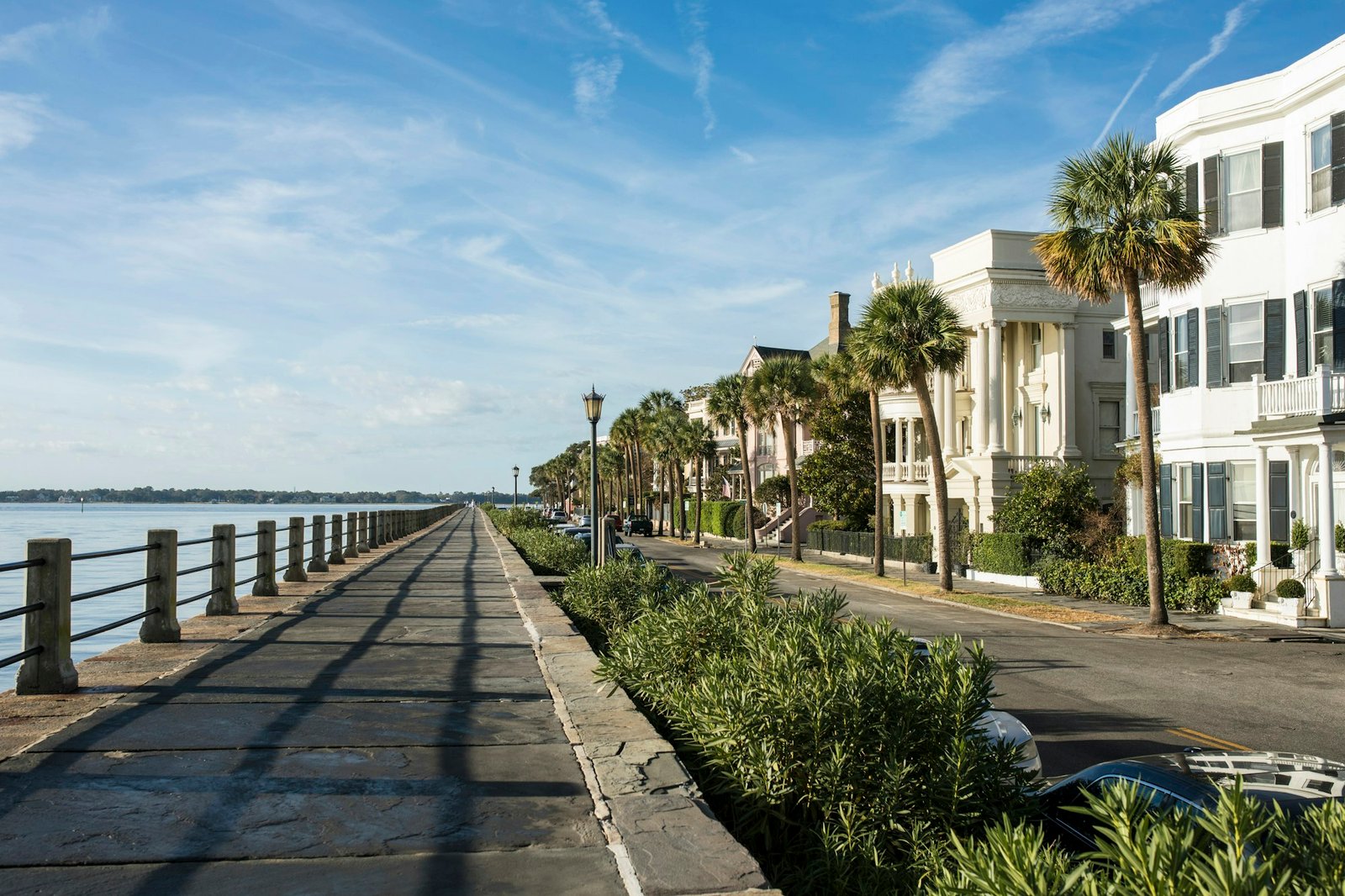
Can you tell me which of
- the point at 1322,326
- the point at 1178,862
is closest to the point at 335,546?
the point at 1322,326

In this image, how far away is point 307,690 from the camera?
9039 mm

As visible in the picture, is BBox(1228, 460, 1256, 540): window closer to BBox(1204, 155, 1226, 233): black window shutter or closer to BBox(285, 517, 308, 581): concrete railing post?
BBox(1204, 155, 1226, 233): black window shutter

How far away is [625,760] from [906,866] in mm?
1941

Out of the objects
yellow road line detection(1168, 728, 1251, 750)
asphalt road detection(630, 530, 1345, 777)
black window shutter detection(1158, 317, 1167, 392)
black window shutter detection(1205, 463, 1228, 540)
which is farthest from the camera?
black window shutter detection(1158, 317, 1167, 392)

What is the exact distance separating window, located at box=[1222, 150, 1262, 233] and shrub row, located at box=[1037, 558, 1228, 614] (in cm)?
896

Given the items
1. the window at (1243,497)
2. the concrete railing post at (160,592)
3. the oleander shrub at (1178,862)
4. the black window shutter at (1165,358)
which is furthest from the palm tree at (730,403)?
the oleander shrub at (1178,862)

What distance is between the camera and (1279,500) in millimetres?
25516

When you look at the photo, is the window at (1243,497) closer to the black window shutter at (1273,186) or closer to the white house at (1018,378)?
the black window shutter at (1273,186)

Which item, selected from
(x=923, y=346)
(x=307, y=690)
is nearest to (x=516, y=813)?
(x=307, y=690)

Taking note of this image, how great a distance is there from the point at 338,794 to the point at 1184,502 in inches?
1094

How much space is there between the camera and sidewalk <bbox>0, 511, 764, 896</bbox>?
15.4ft

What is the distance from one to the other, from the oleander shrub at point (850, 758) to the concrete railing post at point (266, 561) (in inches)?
477

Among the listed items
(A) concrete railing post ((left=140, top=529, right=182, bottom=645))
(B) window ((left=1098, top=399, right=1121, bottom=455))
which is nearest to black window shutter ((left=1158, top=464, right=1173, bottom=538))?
(B) window ((left=1098, top=399, right=1121, bottom=455))

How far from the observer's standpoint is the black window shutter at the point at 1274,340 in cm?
2561
